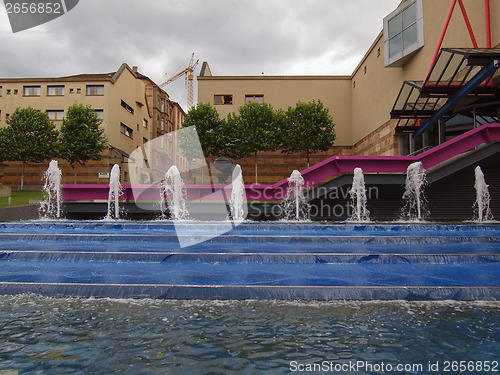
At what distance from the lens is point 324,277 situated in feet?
15.9

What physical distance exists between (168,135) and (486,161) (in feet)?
148

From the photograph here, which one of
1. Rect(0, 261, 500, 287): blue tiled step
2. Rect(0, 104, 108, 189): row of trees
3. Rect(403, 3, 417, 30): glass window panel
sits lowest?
Rect(0, 261, 500, 287): blue tiled step

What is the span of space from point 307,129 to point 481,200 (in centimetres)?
1428

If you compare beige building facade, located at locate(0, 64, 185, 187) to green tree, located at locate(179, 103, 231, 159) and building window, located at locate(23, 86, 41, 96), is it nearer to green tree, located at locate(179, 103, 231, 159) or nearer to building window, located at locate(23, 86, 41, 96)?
building window, located at locate(23, 86, 41, 96)

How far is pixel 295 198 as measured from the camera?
13047mm

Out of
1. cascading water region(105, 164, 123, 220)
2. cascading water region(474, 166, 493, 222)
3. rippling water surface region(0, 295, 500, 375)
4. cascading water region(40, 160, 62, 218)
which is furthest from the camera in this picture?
cascading water region(40, 160, 62, 218)

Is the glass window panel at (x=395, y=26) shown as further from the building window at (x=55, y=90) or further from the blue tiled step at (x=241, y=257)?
the building window at (x=55, y=90)

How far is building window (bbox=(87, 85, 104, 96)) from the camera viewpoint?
3228 cm

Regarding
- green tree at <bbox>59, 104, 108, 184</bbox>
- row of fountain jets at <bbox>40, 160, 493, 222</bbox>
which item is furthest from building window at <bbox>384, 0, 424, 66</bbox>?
green tree at <bbox>59, 104, 108, 184</bbox>

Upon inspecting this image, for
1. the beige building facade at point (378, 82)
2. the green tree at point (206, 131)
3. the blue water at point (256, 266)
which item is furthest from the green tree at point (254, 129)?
the blue water at point (256, 266)

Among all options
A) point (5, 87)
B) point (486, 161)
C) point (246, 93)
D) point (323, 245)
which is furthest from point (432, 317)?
point (5, 87)

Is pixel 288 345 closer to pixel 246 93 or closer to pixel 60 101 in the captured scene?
pixel 246 93

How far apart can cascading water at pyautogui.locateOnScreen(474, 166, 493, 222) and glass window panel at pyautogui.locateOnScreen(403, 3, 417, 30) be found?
10.1 m

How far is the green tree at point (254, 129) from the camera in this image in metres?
26.2
